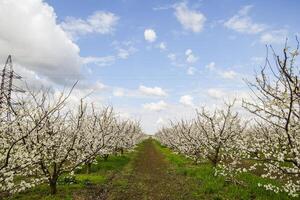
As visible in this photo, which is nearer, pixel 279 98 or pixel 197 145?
pixel 279 98

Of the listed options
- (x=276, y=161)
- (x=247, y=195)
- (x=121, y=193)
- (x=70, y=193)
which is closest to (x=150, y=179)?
(x=121, y=193)

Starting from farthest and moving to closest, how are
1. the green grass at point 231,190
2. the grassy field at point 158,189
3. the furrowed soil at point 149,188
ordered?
the furrowed soil at point 149,188 < the grassy field at point 158,189 < the green grass at point 231,190

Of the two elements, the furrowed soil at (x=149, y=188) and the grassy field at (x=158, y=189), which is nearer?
the grassy field at (x=158, y=189)

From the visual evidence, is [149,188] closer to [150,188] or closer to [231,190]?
[150,188]

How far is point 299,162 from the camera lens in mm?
10844

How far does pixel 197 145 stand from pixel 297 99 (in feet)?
69.7

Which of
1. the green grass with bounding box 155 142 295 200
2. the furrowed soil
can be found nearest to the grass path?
the furrowed soil

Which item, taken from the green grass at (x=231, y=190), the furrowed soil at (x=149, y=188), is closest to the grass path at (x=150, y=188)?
the furrowed soil at (x=149, y=188)

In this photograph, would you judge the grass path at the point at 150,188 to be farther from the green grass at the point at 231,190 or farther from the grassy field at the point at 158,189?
the green grass at the point at 231,190

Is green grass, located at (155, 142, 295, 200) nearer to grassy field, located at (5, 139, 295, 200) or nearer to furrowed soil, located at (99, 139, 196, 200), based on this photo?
grassy field, located at (5, 139, 295, 200)

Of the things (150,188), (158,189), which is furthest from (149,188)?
(158,189)

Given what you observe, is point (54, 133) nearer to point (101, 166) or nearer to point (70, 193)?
point (70, 193)

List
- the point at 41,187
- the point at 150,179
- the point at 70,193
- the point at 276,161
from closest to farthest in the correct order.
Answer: the point at 276,161
the point at 70,193
the point at 41,187
the point at 150,179

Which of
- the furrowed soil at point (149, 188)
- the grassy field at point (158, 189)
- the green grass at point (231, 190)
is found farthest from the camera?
the furrowed soil at point (149, 188)
